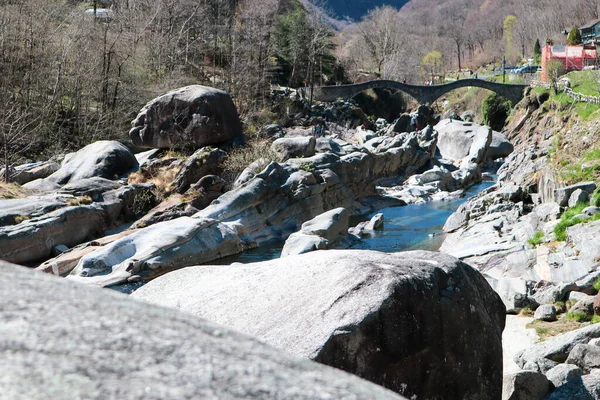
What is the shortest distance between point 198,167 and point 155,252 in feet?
33.6

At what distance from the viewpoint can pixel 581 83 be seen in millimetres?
53250

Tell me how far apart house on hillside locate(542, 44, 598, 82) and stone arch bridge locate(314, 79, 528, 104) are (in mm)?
3967

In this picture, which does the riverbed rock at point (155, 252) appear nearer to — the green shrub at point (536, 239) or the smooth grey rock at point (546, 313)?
the green shrub at point (536, 239)

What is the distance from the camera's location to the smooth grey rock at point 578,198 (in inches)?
762

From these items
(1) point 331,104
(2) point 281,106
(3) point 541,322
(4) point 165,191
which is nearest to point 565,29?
(1) point 331,104

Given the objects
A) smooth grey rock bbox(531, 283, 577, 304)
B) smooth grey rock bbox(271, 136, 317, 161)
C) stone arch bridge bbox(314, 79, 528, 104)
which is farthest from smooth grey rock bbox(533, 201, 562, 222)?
stone arch bridge bbox(314, 79, 528, 104)

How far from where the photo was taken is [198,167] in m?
27.7

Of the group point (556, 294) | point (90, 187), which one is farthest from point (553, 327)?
point (90, 187)

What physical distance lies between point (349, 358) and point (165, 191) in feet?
72.5

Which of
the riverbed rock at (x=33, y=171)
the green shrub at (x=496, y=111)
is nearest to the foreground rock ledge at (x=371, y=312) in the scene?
the riverbed rock at (x=33, y=171)

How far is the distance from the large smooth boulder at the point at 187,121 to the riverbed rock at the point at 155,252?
34.1ft

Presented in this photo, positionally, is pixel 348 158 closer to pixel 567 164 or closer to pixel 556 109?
pixel 567 164

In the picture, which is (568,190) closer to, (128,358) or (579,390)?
(579,390)

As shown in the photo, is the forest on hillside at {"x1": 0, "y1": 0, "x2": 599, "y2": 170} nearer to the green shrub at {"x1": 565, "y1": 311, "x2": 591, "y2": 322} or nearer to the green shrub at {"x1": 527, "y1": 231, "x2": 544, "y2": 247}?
the green shrub at {"x1": 527, "y1": 231, "x2": 544, "y2": 247}
